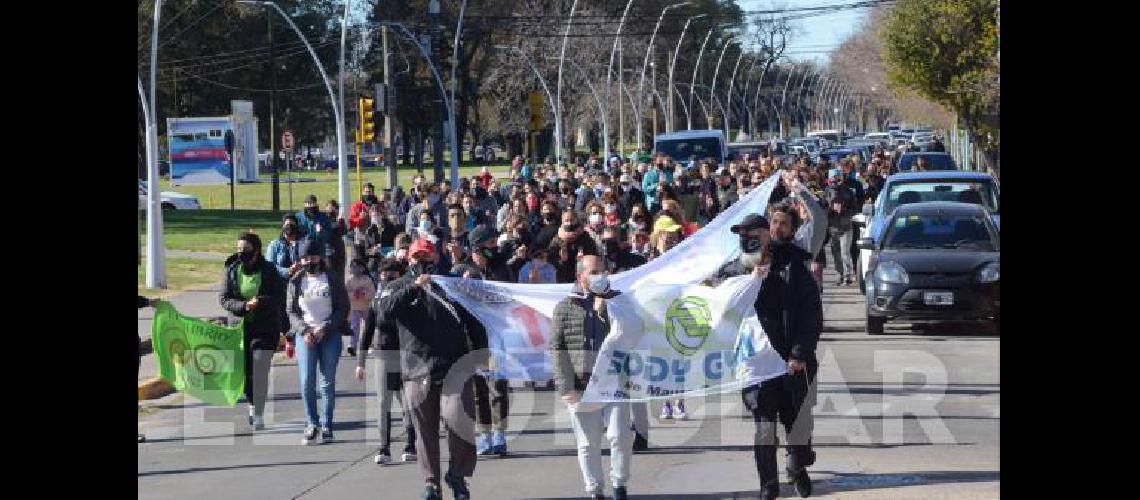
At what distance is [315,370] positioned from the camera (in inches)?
526

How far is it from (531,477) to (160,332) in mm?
4018

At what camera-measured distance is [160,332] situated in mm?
14109

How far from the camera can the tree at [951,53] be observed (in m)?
44.2

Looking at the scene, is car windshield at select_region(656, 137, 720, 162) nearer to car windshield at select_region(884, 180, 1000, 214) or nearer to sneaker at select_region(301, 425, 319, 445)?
car windshield at select_region(884, 180, 1000, 214)

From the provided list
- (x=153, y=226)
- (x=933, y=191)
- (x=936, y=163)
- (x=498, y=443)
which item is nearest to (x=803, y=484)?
(x=498, y=443)

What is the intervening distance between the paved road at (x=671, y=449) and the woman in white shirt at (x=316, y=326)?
0.95 ft

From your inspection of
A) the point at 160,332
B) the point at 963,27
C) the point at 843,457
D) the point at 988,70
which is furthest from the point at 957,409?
the point at 963,27

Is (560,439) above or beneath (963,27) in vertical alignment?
beneath

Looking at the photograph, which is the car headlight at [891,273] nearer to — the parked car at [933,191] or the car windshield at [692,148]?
the parked car at [933,191]

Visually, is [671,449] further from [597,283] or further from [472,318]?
[597,283]

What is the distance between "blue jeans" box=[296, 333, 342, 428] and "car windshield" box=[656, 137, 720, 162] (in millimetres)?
35614

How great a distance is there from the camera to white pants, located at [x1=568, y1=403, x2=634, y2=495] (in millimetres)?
10344

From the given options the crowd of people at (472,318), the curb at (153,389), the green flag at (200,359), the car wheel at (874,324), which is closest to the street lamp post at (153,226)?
the crowd of people at (472,318)
